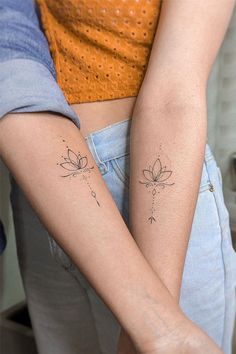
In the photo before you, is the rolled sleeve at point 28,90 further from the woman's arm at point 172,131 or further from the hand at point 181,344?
the hand at point 181,344

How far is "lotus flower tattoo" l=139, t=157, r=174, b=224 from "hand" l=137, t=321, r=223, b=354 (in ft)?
0.53

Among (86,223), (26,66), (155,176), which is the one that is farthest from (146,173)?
(26,66)

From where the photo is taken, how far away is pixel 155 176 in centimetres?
60

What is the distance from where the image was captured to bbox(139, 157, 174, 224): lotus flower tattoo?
0.60m

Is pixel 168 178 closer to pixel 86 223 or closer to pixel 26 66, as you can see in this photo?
pixel 86 223

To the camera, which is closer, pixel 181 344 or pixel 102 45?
pixel 181 344

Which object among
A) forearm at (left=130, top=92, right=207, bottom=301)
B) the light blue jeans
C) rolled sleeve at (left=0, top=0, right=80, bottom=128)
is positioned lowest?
the light blue jeans

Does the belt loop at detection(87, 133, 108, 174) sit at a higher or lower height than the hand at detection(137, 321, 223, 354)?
higher

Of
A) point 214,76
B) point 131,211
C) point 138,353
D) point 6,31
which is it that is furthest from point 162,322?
point 214,76

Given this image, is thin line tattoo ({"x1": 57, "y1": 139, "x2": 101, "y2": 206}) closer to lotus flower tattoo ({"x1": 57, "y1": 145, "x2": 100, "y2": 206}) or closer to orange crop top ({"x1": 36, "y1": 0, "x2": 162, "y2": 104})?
lotus flower tattoo ({"x1": 57, "y1": 145, "x2": 100, "y2": 206})

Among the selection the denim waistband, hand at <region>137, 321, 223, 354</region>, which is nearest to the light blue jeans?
the denim waistband

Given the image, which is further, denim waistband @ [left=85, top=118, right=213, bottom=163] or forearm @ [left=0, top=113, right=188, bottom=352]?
denim waistband @ [left=85, top=118, right=213, bottom=163]

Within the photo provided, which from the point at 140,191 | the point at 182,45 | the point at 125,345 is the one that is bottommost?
the point at 125,345

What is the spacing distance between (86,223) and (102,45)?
27 centimetres
